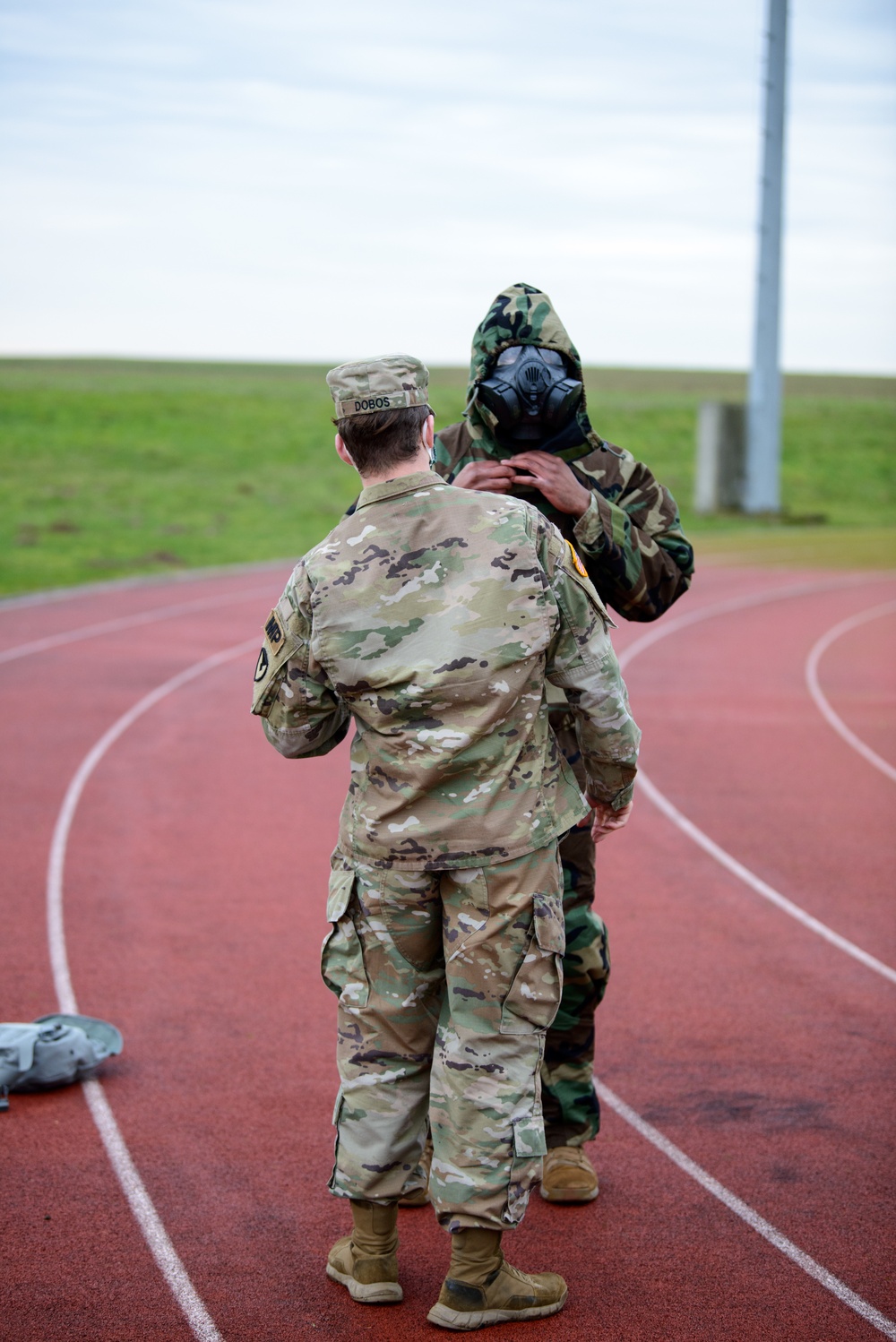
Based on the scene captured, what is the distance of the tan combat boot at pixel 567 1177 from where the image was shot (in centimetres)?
414

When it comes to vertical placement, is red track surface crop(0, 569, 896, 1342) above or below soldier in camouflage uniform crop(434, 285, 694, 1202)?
below

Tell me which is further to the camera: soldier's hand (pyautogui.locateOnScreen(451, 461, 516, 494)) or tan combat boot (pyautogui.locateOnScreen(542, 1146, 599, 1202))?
tan combat boot (pyautogui.locateOnScreen(542, 1146, 599, 1202))

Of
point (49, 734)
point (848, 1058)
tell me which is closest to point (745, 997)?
point (848, 1058)

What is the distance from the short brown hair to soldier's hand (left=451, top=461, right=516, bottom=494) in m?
0.49

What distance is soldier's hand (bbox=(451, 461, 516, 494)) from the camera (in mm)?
3787

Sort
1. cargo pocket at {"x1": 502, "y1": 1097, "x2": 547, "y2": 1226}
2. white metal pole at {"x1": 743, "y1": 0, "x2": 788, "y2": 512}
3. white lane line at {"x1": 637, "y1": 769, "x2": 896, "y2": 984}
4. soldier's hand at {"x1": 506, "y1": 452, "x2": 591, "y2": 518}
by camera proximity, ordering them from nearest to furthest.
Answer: cargo pocket at {"x1": 502, "y1": 1097, "x2": 547, "y2": 1226}, soldier's hand at {"x1": 506, "y1": 452, "x2": 591, "y2": 518}, white lane line at {"x1": 637, "y1": 769, "x2": 896, "y2": 984}, white metal pole at {"x1": 743, "y1": 0, "x2": 788, "y2": 512}

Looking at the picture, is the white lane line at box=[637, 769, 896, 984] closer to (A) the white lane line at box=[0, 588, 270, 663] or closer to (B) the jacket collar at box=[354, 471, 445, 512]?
(B) the jacket collar at box=[354, 471, 445, 512]

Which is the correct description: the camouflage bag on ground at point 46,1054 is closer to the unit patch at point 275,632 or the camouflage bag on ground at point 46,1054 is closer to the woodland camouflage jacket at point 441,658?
the woodland camouflage jacket at point 441,658

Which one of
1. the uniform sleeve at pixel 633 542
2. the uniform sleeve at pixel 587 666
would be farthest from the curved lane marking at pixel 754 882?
the uniform sleeve at pixel 587 666

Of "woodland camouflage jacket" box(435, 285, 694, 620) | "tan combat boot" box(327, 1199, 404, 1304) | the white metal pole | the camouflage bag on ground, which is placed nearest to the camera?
"tan combat boot" box(327, 1199, 404, 1304)

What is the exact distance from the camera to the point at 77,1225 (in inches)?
160

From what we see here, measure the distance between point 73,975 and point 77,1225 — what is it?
2248 mm

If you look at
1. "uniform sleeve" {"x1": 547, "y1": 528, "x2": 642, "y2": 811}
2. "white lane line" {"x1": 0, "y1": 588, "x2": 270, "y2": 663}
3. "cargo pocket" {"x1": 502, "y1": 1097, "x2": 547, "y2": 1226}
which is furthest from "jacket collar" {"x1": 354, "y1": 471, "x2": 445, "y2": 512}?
"white lane line" {"x1": 0, "y1": 588, "x2": 270, "y2": 663}

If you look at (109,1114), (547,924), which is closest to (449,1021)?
(547,924)
